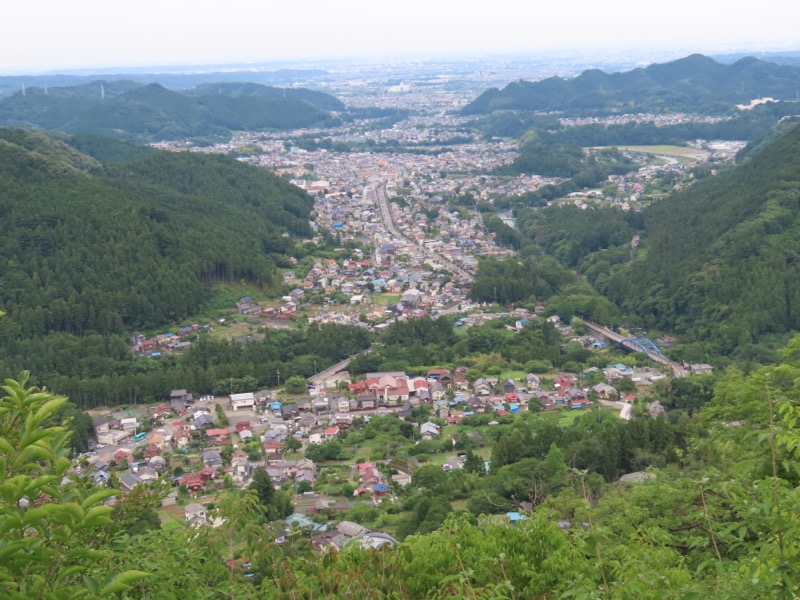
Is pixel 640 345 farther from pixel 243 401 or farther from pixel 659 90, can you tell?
pixel 659 90

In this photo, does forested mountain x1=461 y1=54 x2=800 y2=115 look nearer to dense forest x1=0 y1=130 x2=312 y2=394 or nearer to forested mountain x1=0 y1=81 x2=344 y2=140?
forested mountain x1=0 y1=81 x2=344 y2=140

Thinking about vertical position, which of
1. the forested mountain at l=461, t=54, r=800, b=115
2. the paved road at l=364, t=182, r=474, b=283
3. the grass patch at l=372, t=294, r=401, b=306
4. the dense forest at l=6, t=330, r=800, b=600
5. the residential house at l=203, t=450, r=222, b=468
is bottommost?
the residential house at l=203, t=450, r=222, b=468

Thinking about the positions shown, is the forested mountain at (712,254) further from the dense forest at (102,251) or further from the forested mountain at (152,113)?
the forested mountain at (152,113)

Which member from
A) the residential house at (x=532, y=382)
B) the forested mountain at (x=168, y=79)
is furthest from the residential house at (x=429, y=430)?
the forested mountain at (x=168, y=79)

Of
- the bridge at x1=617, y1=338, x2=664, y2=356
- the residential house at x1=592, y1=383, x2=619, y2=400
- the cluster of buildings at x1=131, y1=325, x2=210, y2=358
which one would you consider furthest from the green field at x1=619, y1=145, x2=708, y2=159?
the cluster of buildings at x1=131, y1=325, x2=210, y2=358

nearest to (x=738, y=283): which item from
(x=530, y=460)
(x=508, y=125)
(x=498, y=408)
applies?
(x=498, y=408)

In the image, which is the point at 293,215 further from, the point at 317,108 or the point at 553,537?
the point at 317,108

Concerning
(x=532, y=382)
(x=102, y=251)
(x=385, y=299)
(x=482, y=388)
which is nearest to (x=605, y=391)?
(x=532, y=382)
